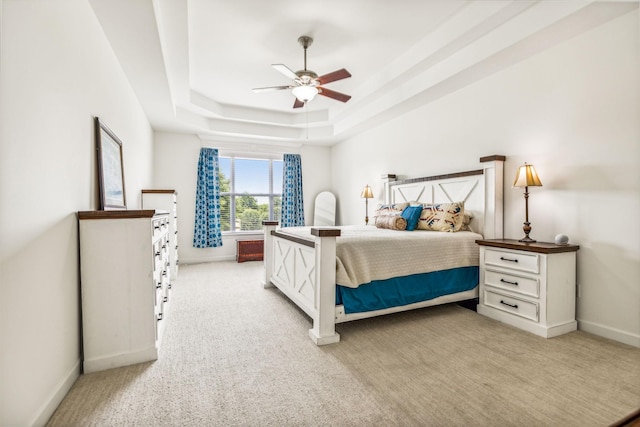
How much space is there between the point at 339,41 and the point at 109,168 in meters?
2.59

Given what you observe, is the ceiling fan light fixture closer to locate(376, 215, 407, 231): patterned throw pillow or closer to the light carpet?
Result: locate(376, 215, 407, 231): patterned throw pillow

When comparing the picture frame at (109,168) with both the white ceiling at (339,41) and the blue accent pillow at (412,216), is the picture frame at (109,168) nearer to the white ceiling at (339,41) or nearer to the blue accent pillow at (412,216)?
the white ceiling at (339,41)

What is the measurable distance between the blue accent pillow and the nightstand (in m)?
0.92

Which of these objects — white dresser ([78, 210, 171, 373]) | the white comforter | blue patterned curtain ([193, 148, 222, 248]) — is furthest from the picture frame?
blue patterned curtain ([193, 148, 222, 248])

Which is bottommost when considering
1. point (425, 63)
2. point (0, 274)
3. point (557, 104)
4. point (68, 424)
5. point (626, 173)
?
point (68, 424)

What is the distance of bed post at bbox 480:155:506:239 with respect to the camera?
3.25 meters

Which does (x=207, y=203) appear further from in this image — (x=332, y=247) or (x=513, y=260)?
(x=513, y=260)

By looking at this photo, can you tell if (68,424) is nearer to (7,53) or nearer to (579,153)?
(7,53)

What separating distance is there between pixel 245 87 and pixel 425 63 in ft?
8.28

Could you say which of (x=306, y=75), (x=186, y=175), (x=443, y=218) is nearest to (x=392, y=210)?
Result: (x=443, y=218)

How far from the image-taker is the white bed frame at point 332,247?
94.8 inches

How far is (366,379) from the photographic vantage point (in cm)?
188

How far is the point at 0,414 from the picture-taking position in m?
1.18

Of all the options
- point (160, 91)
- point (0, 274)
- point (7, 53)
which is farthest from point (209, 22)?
point (0, 274)
